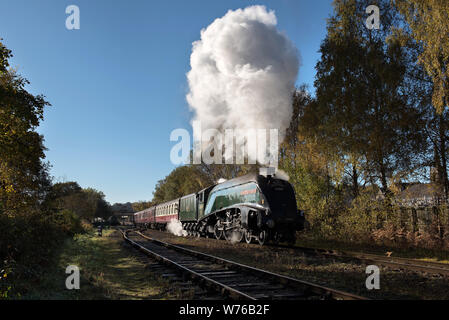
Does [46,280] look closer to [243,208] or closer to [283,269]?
[283,269]

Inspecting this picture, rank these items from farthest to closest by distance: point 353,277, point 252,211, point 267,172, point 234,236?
point 234,236, point 267,172, point 252,211, point 353,277

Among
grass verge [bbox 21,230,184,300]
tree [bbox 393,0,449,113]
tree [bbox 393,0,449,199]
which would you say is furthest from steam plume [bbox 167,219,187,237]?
tree [bbox 393,0,449,113]

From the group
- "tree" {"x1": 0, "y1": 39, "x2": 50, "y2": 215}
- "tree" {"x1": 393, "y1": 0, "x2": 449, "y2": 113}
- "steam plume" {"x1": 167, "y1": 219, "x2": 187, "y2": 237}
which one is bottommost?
"steam plume" {"x1": 167, "y1": 219, "x2": 187, "y2": 237}

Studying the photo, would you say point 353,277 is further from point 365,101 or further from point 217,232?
point 217,232

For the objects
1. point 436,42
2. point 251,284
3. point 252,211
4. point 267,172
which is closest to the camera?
point 251,284

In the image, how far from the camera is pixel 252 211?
13133 mm

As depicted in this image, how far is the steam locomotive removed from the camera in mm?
12484

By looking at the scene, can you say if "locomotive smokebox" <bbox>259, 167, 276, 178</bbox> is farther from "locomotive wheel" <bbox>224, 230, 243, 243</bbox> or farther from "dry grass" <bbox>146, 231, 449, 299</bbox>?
"dry grass" <bbox>146, 231, 449, 299</bbox>

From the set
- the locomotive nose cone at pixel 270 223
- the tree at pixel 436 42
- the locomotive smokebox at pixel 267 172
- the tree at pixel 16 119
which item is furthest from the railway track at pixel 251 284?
the tree at pixel 436 42

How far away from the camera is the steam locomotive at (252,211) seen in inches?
492

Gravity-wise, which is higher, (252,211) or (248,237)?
(252,211)

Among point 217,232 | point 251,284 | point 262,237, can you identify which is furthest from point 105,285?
point 217,232

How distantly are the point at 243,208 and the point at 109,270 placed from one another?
19.3 feet
